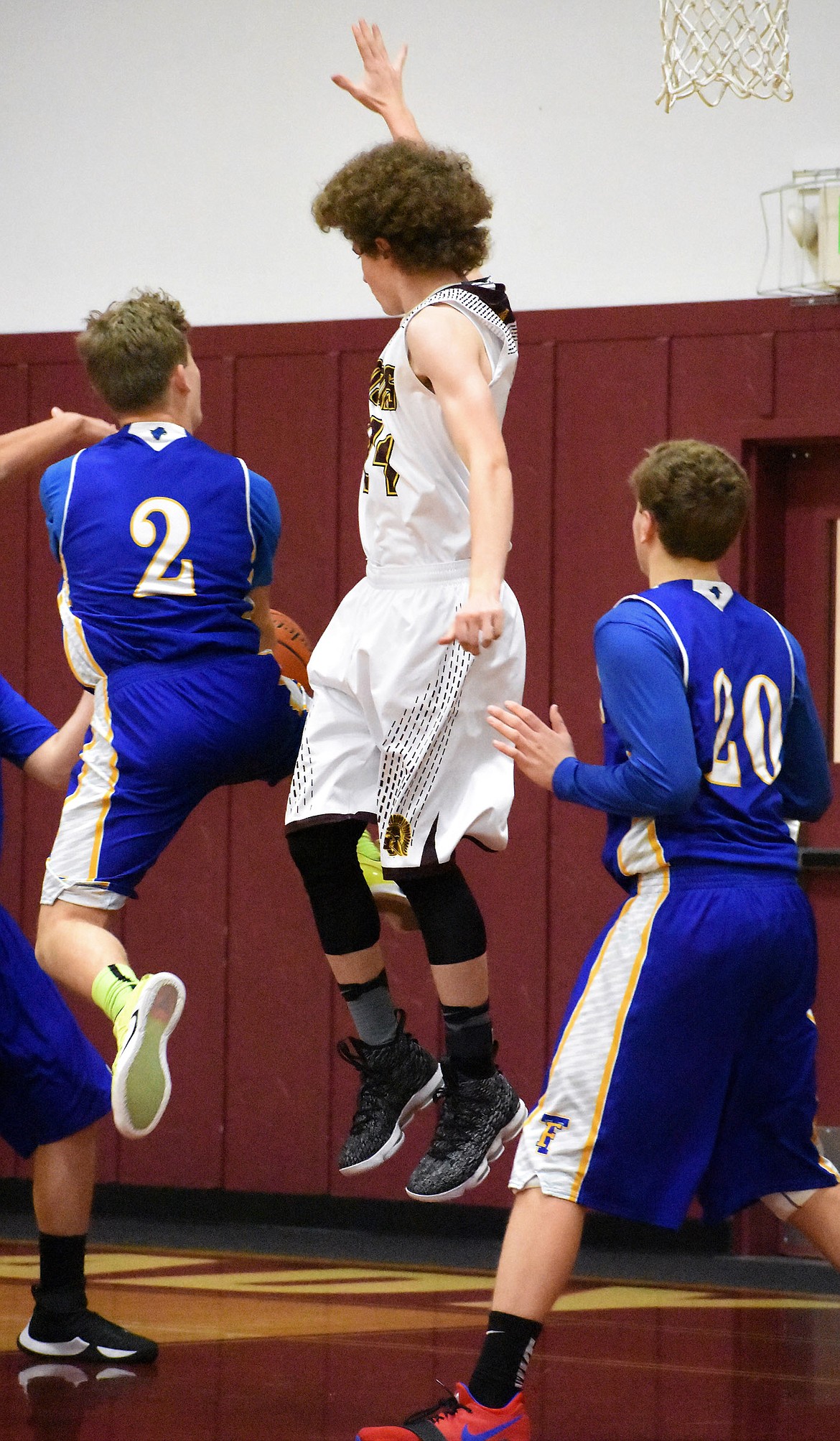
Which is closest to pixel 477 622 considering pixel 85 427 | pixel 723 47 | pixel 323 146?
pixel 85 427

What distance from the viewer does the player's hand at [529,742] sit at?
3189 mm

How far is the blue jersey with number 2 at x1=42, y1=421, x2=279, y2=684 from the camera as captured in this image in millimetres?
3482

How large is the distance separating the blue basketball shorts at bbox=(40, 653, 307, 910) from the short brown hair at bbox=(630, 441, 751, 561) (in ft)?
2.98

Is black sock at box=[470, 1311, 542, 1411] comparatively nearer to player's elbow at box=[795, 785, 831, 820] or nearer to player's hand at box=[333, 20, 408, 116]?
player's elbow at box=[795, 785, 831, 820]

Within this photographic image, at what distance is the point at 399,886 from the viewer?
345 centimetres

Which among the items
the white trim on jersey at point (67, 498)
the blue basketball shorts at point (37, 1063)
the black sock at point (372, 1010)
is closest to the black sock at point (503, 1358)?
the black sock at point (372, 1010)

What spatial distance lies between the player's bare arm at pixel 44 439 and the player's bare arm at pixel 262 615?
0.48 metres

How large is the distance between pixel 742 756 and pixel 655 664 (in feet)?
0.87

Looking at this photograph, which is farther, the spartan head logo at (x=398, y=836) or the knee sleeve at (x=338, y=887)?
the knee sleeve at (x=338, y=887)

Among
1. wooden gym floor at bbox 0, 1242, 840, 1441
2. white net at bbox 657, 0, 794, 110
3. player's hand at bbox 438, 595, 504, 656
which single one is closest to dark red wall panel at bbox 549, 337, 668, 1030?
white net at bbox 657, 0, 794, 110

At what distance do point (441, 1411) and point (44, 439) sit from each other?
2.14 metres

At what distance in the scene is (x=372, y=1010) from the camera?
343 centimetres

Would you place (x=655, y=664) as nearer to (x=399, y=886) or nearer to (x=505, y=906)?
(x=399, y=886)

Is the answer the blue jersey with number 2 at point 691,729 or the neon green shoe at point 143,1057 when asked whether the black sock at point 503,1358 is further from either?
the blue jersey with number 2 at point 691,729
